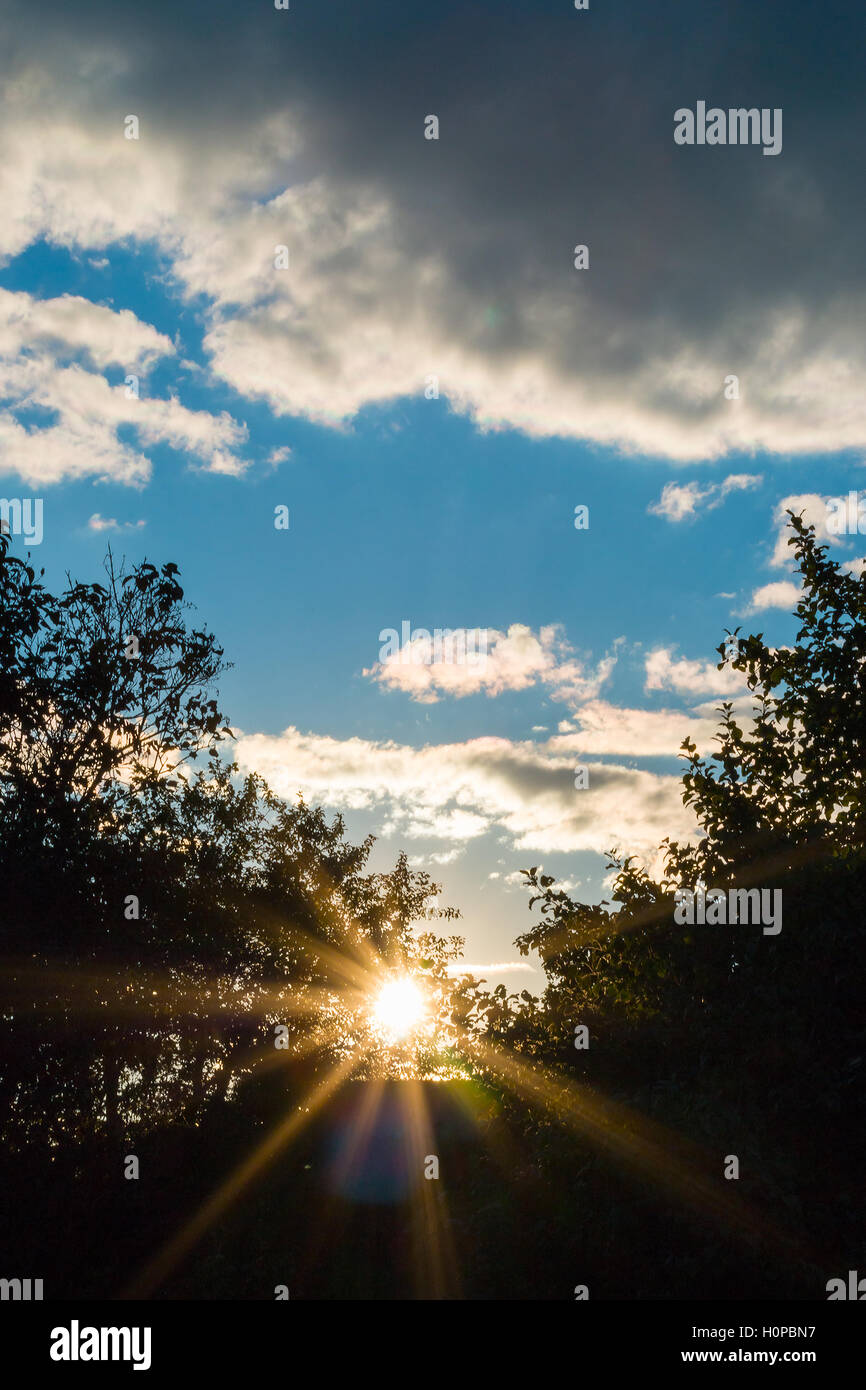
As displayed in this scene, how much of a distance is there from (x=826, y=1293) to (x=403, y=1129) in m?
18.0

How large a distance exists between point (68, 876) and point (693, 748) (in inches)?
388

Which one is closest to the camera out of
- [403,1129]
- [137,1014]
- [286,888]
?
[137,1014]

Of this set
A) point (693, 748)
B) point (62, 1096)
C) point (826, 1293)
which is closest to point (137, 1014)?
point (62, 1096)

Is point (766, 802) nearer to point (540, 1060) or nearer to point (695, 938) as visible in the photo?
point (695, 938)

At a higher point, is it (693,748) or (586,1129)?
(693,748)

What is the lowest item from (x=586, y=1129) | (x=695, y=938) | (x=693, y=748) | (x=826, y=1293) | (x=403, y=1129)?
(x=403, y=1129)

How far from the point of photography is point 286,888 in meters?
30.8

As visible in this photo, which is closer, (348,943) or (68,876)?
(68,876)

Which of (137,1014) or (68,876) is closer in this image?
(68,876)
